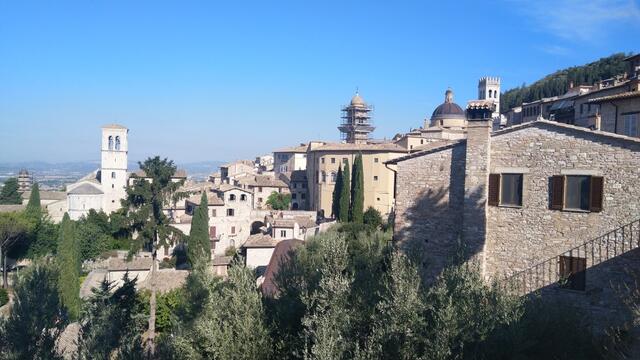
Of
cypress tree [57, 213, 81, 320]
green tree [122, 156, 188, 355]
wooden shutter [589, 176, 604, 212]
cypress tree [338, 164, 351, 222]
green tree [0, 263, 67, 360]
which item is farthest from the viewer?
cypress tree [338, 164, 351, 222]

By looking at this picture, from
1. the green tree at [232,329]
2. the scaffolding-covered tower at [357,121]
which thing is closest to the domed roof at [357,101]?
the scaffolding-covered tower at [357,121]

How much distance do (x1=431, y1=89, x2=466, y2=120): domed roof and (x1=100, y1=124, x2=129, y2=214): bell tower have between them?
157 feet

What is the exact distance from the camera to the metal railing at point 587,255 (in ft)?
37.4

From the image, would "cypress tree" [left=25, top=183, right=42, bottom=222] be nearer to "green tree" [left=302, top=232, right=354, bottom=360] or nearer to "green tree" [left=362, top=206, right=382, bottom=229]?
"green tree" [left=362, top=206, right=382, bottom=229]

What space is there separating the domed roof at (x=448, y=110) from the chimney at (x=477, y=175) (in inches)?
2498

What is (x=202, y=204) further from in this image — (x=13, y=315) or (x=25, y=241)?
(x=13, y=315)

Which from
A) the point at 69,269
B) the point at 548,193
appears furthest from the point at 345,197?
the point at 548,193

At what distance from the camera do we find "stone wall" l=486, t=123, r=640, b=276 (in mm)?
11477

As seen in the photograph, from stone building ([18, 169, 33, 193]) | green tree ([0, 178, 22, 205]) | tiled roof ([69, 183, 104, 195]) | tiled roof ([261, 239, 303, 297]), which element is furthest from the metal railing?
stone building ([18, 169, 33, 193])

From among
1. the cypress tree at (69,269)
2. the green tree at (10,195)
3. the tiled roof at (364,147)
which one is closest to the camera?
the cypress tree at (69,269)

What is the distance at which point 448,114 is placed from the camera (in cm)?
7538

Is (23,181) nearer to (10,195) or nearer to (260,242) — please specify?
(10,195)

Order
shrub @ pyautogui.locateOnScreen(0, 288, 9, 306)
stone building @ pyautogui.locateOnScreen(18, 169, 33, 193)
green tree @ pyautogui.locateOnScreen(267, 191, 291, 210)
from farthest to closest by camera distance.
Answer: stone building @ pyautogui.locateOnScreen(18, 169, 33, 193) < green tree @ pyautogui.locateOnScreen(267, 191, 291, 210) < shrub @ pyautogui.locateOnScreen(0, 288, 9, 306)

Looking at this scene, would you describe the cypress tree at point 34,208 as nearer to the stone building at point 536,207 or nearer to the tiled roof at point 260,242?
the tiled roof at point 260,242
